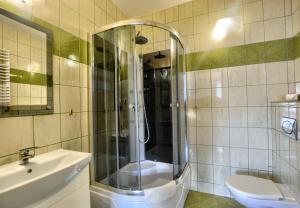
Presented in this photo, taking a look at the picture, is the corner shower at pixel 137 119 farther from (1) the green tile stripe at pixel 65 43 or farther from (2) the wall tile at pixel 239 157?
→ (2) the wall tile at pixel 239 157

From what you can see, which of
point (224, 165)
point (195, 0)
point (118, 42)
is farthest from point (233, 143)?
point (195, 0)

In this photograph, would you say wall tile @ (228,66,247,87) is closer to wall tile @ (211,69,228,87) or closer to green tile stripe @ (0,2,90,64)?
wall tile @ (211,69,228,87)

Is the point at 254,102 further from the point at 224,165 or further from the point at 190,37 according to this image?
the point at 190,37

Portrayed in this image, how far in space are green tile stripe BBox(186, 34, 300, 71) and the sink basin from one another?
5.88 ft

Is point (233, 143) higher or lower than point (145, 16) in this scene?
lower

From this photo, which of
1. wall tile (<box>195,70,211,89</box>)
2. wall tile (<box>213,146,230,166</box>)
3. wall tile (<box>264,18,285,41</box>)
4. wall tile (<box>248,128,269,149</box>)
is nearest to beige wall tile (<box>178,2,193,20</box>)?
wall tile (<box>195,70,211,89</box>)

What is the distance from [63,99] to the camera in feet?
4.68

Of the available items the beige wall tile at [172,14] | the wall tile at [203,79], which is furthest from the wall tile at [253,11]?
the beige wall tile at [172,14]

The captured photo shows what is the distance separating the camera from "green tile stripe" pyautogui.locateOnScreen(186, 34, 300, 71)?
183cm

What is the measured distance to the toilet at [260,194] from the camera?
4.58 feet

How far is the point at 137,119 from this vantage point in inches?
75.7

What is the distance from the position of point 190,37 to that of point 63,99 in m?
1.76

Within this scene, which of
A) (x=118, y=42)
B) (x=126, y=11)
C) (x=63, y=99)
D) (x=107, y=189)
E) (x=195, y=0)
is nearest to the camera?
(x=63, y=99)

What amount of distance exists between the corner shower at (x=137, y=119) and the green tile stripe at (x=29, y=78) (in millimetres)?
520
